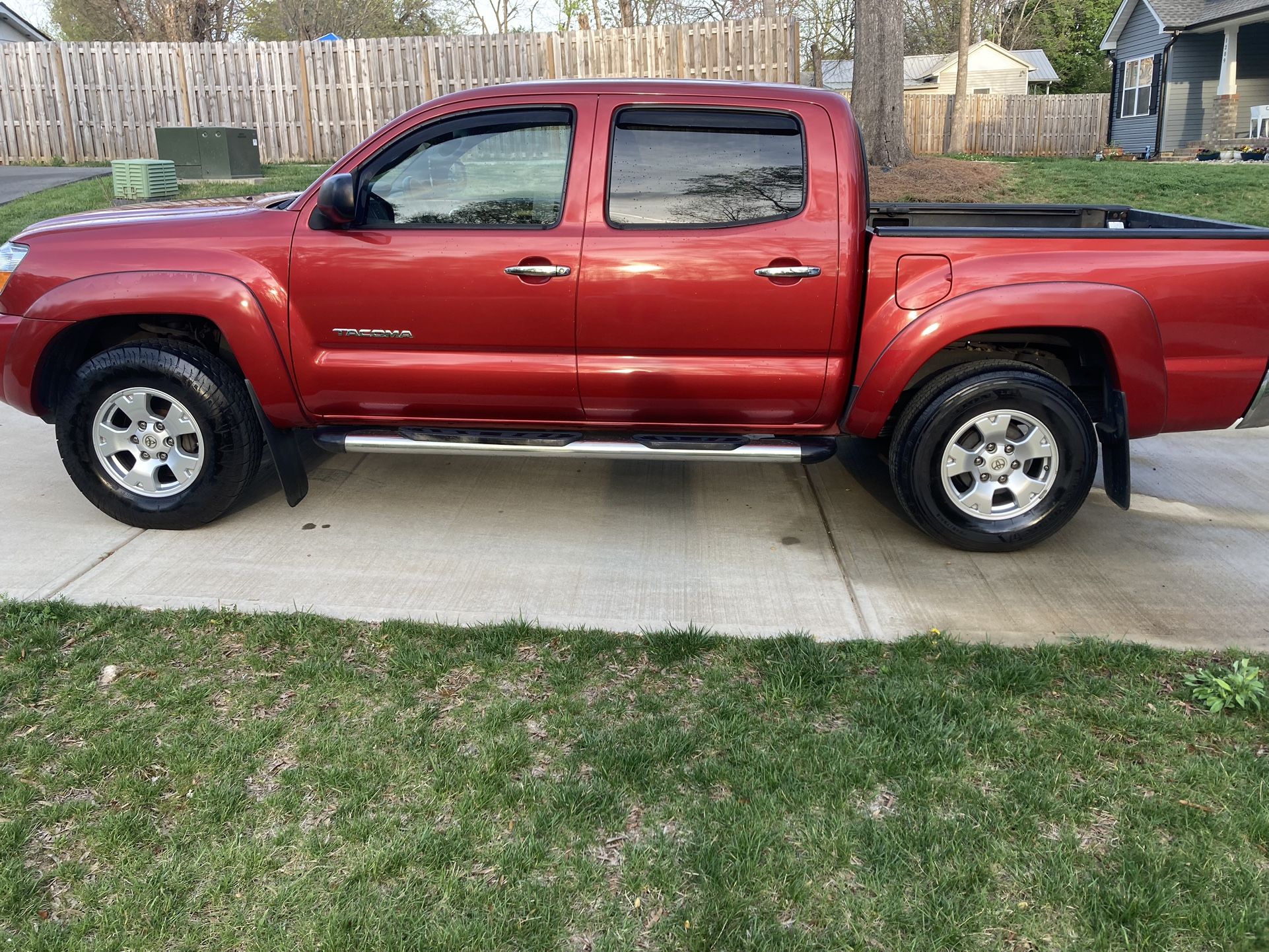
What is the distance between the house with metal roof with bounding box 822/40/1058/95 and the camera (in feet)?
143

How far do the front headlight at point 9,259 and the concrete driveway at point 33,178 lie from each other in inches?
390

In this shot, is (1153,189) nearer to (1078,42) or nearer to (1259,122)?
(1259,122)

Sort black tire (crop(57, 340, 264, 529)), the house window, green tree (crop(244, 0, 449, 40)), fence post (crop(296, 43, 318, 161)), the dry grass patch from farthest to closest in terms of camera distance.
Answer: green tree (crop(244, 0, 449, 40)) → the house window → fence post (crop(296, 43, 318, 161)) → the dry grass patch → black tire (crop(57, 340, 264, 529))

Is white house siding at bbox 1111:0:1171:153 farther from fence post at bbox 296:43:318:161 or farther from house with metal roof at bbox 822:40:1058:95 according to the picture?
fence post at bbox 296:43:318:161

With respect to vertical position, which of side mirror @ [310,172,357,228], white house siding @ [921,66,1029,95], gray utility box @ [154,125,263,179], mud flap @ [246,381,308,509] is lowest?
mud flap @ [246,381,308,509]

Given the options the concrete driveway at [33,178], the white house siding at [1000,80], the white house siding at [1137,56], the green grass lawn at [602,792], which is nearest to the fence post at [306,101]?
the concrete driveway at [33,178]

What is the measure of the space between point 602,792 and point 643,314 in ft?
6.99

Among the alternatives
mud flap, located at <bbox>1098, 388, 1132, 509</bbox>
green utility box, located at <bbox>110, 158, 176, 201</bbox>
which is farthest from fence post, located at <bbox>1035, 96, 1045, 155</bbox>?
mud flap, located at <bbox>1098, 388, 1132, 509</bbox>

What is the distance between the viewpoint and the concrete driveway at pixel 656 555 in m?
4.14

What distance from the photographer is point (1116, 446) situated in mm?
4559

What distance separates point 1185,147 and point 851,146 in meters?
26.5

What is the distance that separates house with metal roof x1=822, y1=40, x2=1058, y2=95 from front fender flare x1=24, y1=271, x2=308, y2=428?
139ft

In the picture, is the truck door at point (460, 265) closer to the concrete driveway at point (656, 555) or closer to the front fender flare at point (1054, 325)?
the concrete driveway at point (656, 555)

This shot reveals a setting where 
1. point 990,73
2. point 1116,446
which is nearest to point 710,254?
point 1116,446
